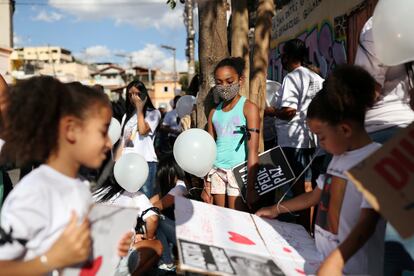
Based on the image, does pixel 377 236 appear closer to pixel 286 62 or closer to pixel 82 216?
pixel 82 216

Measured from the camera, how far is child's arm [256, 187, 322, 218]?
85.4 inches

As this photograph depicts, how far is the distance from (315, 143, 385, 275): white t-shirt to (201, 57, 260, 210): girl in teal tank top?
1.30 meters

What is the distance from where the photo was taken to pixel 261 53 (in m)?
4.56

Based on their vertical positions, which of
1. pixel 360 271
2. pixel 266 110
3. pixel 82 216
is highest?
pixel 266 110

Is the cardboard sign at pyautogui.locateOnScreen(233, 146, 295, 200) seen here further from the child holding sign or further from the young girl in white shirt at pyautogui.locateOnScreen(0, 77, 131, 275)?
the young girl in white shirt at pyautogui.locateOnScreen(0, 77, 131, 275)

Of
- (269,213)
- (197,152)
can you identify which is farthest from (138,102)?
(269,213)

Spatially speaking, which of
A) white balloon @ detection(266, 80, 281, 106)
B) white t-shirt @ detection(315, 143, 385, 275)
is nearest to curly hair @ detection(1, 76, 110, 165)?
white t-shirt @ detection(315, 143, 385, 275)

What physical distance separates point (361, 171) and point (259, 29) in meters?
3.41

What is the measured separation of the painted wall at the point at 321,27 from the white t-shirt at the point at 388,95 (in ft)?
11.2

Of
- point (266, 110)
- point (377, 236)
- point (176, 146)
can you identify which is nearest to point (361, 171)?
point (377, 236)

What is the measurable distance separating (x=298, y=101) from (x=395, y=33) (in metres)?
1.98

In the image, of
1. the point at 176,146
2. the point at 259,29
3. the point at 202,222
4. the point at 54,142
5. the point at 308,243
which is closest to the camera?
the point at 54,142

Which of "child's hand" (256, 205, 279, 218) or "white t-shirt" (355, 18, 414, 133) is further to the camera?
"child's hand" (256, 205, 279, 218)

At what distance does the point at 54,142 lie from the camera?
5.08ft
